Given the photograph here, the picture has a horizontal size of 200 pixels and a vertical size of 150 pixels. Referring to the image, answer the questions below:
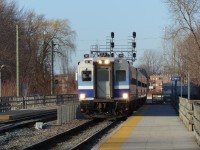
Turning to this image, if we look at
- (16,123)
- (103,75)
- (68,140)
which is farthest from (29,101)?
(68,140)

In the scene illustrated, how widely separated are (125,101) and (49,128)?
5.70 m

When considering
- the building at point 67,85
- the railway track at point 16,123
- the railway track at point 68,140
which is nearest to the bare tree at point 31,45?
the building at point 67,85

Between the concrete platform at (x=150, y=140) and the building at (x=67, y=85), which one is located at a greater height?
the building at (x=67, y=85)

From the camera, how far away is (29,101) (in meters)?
41.8

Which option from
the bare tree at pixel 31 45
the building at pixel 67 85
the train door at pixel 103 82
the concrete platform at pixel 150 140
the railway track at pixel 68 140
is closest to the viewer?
the concrete platform at pixel 150 140

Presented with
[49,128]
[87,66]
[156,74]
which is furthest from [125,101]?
[156,74]

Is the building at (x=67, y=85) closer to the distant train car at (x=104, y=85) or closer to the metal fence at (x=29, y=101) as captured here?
the metal fence at (x=29, y=101)

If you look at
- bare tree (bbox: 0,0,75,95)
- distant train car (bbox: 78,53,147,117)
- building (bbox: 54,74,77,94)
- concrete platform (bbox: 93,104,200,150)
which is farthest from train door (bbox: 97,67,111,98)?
building (bbox: 54,74,77,94)

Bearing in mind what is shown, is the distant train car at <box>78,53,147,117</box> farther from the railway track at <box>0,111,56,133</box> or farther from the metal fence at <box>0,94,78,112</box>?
the metal fence at <box>0,94,78,112</box>

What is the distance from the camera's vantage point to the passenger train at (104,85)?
26.9 meters

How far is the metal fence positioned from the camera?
35616 mm

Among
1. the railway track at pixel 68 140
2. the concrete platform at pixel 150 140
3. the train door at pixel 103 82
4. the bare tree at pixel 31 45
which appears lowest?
the railway track at pixel 68 140

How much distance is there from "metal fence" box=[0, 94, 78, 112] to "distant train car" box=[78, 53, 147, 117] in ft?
30.3

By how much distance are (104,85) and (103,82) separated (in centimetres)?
18
